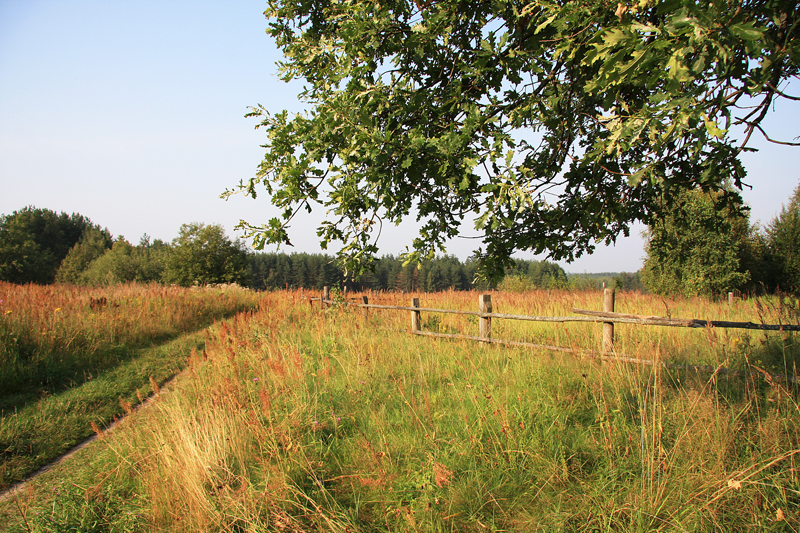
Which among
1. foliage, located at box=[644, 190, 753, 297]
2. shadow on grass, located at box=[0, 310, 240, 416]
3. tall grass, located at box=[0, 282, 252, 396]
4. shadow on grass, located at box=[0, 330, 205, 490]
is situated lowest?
shadow on grass, located at box=[0, 330, 205, 490]

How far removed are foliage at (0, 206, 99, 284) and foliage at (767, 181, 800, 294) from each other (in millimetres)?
59998

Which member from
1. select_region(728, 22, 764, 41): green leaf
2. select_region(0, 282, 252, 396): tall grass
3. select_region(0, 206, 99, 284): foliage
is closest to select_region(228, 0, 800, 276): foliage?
select_region(728, 22, 764, 41): green leaf

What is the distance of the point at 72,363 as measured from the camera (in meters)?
6.75

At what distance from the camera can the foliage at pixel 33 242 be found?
42438 mm

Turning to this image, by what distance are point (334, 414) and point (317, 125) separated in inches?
113

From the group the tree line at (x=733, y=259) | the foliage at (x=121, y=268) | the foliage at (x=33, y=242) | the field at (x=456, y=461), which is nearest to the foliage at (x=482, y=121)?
the field at (x=456, y=461)

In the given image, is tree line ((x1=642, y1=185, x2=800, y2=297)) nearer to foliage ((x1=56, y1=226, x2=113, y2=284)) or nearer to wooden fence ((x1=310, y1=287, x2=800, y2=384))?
wooden fence ((x1=310, y1=287, x2=800, y2=384))

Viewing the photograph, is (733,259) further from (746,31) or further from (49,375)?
(49,375)

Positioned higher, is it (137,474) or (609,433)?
(609,433)

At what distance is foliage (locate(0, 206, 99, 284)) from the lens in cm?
4244

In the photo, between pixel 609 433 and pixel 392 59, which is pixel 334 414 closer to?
pixel 609 433

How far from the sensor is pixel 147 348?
8.63m

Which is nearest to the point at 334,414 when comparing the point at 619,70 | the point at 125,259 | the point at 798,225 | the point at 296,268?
the point at 619,70

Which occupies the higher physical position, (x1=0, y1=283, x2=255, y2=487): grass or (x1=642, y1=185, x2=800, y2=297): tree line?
(x1=642, y1=185, x2=800, y2=297): tree line
